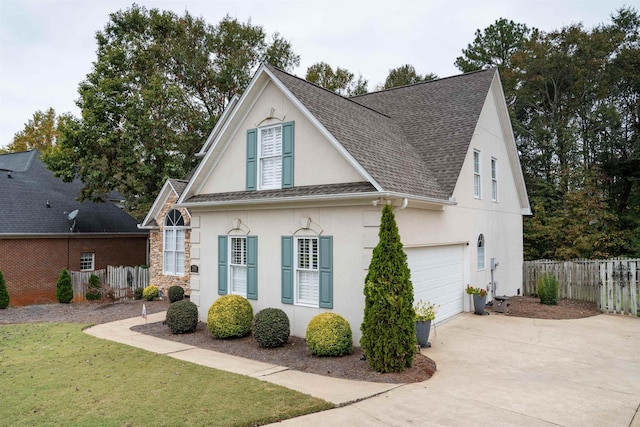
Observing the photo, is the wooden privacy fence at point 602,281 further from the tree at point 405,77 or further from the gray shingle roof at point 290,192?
the tree at point 405,77

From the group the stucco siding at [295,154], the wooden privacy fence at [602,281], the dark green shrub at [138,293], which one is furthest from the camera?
the dark green shrub at [138,293]

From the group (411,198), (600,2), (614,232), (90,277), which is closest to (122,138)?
(90,277)

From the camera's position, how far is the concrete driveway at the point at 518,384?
6.04m

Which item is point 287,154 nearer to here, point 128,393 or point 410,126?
point 410,126

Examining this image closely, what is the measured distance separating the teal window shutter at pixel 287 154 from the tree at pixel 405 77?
28.4 metres

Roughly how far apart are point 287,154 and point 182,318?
5456 mm

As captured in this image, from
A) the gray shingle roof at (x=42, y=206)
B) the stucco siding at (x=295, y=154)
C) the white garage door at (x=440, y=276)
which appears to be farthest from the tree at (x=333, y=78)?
the white garage door at (x=440, y=276)

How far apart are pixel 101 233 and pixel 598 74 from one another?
31.8 meters

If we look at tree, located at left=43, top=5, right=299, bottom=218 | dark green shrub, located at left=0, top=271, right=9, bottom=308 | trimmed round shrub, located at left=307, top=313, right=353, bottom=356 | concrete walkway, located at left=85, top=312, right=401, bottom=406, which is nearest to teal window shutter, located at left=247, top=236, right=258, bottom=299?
concrete walkway, located at left=85, top=312, right=401, bottom=406

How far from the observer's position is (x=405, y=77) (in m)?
37.6

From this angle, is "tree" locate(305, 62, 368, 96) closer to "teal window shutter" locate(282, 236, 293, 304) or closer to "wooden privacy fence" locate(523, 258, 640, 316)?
"wooden privacy fence" locate(523, 258, 640, 316)

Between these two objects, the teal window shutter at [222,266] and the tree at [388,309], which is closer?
the tree at [388,309]

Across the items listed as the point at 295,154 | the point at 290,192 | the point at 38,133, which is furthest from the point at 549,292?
the point at 38,133

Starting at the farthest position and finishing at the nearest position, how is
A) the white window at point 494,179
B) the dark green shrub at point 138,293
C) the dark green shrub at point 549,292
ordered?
the dark green shrub at point 138,293, the white window at point 494,179, the dark green shrub at point 549,292
